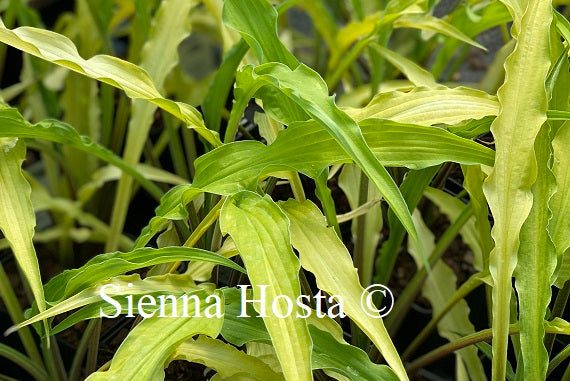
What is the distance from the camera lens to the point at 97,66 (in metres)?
0.53

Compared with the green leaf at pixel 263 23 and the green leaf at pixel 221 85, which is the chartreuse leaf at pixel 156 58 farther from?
the green leaf at pixel 263 23

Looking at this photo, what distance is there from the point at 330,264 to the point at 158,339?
12 centimetres

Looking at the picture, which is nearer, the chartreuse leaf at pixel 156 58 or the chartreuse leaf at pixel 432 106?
the chartreuse leaf at pixel 432 106

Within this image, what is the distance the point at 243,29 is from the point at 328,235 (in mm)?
162

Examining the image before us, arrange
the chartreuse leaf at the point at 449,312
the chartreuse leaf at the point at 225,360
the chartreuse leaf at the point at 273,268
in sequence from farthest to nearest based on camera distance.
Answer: the chartreuse leaf at the point at 449,312 → the chartreuse leaf at the point at 225,360 → the chartreuse leaf at the point at 273,268

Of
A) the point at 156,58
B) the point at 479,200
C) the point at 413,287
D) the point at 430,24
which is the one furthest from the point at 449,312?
the point at 156,58

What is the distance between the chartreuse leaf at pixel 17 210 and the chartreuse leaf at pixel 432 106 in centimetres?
24

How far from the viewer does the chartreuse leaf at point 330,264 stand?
45cm

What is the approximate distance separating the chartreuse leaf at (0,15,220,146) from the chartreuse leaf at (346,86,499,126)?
0.40 ft

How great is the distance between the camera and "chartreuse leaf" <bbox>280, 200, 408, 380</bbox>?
1.47ft

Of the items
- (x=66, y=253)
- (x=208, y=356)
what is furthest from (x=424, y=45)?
(x=208, y=356)

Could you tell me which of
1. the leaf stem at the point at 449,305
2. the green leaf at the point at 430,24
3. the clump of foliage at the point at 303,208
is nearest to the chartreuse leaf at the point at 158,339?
the clump of foliage at the point at 303,208

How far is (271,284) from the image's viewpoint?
433mm

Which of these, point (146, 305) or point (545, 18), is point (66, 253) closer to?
point (146, 305)
